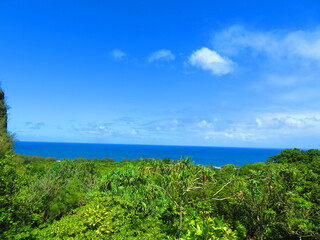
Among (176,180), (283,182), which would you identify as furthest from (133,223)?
(283,182)

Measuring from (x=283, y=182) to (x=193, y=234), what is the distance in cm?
880

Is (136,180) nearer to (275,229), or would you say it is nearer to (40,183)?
(40,183)

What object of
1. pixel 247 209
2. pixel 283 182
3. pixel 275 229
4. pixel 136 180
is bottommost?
pixel 275 229

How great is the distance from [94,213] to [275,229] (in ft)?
33.8

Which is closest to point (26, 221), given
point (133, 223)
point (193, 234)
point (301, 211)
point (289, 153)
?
point (133, 223)

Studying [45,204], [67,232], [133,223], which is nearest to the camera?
[67,232]

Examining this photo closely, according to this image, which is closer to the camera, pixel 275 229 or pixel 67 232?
pixel 67 232

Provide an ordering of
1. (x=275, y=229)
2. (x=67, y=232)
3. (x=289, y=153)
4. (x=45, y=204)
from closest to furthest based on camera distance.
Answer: (x=67, y=232), (x=275, y=229), (x=45, y=204), (x=289, y=153)

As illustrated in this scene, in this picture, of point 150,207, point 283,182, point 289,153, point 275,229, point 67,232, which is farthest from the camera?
point 289,153

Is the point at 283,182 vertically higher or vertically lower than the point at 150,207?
higher

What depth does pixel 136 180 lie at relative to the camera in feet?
51.3

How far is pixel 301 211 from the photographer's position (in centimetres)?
1117

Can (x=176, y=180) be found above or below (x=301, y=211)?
above

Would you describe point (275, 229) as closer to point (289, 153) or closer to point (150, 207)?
point (150, 207)
